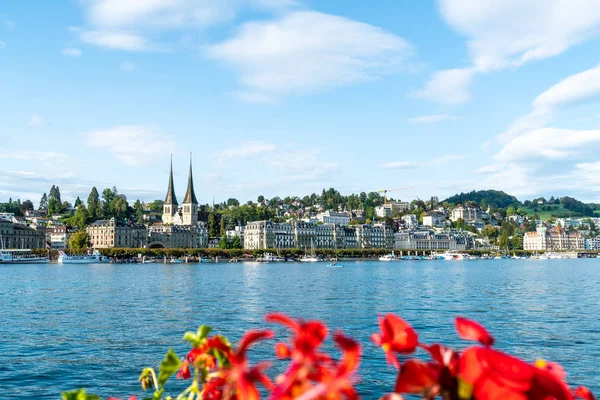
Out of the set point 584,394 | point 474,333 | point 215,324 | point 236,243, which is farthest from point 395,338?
point 236,243

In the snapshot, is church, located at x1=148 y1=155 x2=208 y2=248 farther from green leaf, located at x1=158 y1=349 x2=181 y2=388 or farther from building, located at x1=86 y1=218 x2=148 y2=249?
green leaf, located at x1=158 y1=349 x2=181 y2=388

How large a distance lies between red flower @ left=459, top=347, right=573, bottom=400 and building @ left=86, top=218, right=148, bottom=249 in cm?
16999

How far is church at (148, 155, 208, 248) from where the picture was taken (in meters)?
174

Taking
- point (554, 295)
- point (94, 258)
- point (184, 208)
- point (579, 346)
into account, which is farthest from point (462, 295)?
point (184, 208)

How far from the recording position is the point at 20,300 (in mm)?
41156

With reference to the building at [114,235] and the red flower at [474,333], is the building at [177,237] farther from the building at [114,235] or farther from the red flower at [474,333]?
the red flower at [474,333]

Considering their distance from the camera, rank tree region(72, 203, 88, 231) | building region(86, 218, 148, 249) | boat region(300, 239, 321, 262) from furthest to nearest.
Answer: tree region(72, 203, 88, 231) < building region(86, 218, 148, 249) < boat region(300, 239, 321, 262)

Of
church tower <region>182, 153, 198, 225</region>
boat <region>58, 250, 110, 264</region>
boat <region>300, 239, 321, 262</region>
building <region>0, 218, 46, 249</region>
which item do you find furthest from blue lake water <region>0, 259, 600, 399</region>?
church tower <region>182, 153, 198, 225</region>

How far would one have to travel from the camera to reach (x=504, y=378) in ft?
5.48

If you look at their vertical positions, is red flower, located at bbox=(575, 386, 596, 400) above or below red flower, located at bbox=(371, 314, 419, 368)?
below

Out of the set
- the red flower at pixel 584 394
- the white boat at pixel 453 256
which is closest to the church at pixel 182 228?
the white boat at pixel 453 256

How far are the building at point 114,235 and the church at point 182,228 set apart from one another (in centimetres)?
453

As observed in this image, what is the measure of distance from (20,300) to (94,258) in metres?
97.4

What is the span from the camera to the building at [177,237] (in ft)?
566
